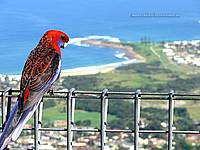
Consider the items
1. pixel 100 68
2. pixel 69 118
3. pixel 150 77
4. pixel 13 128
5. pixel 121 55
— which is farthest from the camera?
pixel 121 55

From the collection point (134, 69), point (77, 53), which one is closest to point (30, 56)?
point (77, 53)

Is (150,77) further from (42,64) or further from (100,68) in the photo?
(42,64)

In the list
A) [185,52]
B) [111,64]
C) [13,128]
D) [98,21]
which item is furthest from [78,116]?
[98,21]

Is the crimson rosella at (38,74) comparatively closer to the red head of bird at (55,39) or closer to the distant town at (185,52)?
the red head of bird at (55,39)

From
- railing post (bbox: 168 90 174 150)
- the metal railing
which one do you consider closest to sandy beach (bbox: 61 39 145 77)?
the metal railing

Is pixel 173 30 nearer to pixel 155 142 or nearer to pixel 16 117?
pixel 155 142

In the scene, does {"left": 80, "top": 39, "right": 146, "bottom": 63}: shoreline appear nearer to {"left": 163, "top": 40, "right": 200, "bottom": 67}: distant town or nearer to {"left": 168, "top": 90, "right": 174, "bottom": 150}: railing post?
{"left": 163, "top": 40, "right": 200, "bottom": 67}: distant town
